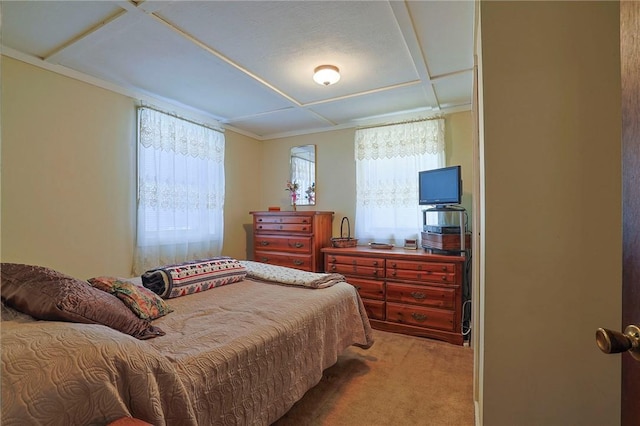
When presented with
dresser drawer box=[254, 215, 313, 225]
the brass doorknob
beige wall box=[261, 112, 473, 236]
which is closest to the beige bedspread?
the brass doorknob

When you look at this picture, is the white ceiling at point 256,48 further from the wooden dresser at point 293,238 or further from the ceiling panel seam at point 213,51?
the wooden dresser at point 293,238

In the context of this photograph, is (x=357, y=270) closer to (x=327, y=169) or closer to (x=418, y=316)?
(x=418, y=316)

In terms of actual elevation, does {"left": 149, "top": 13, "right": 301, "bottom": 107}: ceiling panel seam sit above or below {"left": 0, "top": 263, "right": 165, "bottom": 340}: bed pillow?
above

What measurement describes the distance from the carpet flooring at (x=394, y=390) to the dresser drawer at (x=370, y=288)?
1.79 feet

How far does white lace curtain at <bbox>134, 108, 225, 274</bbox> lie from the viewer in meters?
2.93

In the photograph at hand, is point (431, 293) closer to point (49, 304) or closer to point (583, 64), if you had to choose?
point (583, 64)

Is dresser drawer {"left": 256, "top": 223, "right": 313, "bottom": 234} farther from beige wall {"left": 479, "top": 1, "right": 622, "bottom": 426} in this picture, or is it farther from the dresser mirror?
beige wall {"left": 479, "top": 1, "right": 622, "bottom": 426}

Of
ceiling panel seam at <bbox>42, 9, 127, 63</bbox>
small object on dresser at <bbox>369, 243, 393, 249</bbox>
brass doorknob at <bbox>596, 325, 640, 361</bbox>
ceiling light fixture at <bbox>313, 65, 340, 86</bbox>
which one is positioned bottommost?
small object on dresser at <bbox>369, 243, 393, 249</bbox>

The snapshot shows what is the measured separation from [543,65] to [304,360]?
1736mm

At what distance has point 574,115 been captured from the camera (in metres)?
0.97

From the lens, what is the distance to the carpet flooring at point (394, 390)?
1.74 m

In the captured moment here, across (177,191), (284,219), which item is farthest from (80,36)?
(284,219)

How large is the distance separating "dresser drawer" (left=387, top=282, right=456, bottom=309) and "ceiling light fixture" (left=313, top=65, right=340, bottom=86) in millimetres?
2106

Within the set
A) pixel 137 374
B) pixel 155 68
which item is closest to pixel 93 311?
pixel 137 374
